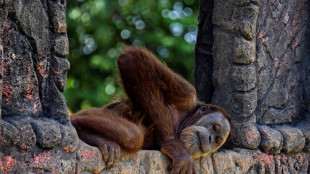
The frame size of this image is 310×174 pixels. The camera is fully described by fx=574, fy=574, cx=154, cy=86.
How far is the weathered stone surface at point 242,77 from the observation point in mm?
3396

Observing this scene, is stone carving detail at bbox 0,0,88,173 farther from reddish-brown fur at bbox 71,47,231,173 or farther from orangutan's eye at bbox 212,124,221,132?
orangutan's eye at bbox 212,124,221,132

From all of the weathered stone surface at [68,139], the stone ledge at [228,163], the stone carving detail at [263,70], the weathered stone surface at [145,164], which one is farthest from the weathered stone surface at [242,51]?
the weathered stone surface at [68,139]

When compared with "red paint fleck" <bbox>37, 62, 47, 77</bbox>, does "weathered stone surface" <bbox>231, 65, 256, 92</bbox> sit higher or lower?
lower

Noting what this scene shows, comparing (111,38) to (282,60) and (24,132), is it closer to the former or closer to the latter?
(282,60)

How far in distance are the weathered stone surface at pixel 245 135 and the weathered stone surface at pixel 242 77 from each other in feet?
0.70

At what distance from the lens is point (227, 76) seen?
3441 mm

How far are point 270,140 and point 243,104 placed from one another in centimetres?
28

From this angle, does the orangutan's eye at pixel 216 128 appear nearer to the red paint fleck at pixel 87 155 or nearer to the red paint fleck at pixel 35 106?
the red paint fleck at pixel 87 155

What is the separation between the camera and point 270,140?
347 centimetres

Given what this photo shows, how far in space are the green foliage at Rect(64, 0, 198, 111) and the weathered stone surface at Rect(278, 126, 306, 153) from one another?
464cm

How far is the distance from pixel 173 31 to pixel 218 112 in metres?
5.88

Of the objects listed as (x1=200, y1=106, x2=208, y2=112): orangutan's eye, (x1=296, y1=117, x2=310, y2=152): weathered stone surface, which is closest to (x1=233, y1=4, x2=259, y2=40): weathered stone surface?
(x1=200, y1=106, x2=208, y2=112): orangutan's eye

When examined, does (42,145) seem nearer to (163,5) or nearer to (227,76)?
(227,76)

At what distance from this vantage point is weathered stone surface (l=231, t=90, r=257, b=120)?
3412 millimetres
